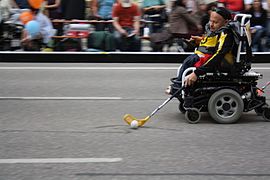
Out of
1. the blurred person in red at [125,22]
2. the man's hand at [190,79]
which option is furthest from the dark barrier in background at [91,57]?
the man's hand at [190,79]

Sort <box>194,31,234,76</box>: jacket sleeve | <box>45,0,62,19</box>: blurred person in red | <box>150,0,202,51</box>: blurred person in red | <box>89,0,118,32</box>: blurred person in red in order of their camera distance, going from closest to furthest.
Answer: <box>194,31,234,76</box>: jacket sleeve < <box>150,0,202,51</box>: blurred person in red < <box>89,0,118,32</box>: blurred person in red < <box>45,0,62,19</box>: blurred person in red

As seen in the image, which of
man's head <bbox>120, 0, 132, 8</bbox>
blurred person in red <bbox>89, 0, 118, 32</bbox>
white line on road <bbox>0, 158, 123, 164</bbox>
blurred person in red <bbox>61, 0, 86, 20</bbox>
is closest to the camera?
white line on road <bbox>0, 158, 123, 164</bbox>

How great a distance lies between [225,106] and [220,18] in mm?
1088

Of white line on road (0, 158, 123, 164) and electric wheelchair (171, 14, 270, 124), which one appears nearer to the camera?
white line on road (0, 158, 123, 164)

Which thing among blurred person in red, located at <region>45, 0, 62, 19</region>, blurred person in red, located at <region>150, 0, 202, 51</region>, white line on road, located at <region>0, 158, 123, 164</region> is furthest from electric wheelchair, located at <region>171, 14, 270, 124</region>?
blurred person in red, located at <region>45, 0, 62, 19</region>

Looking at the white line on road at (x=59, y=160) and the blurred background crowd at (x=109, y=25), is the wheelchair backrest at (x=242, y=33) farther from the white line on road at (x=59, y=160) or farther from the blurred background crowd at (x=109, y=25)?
the blurred background crowd at (x=109, y=25)

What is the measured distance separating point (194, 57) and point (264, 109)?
43.8 inches

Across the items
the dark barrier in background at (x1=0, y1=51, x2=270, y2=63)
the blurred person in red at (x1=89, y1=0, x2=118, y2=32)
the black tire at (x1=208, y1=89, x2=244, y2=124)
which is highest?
the blurred person in red at (x1=89, y1=0, x2=118, y2=32)

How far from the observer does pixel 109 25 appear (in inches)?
602

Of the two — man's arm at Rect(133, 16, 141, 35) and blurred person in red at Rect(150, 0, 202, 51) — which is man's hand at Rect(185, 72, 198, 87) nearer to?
blurred person in red at Rect(150, 0, 202, 51)

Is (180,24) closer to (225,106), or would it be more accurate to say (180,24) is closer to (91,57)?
(91,57)

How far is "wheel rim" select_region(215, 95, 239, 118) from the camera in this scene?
25.1 feet

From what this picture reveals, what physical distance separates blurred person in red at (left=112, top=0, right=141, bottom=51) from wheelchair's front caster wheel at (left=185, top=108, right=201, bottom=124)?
7.23 m

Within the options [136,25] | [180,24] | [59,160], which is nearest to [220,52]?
[59,160]
